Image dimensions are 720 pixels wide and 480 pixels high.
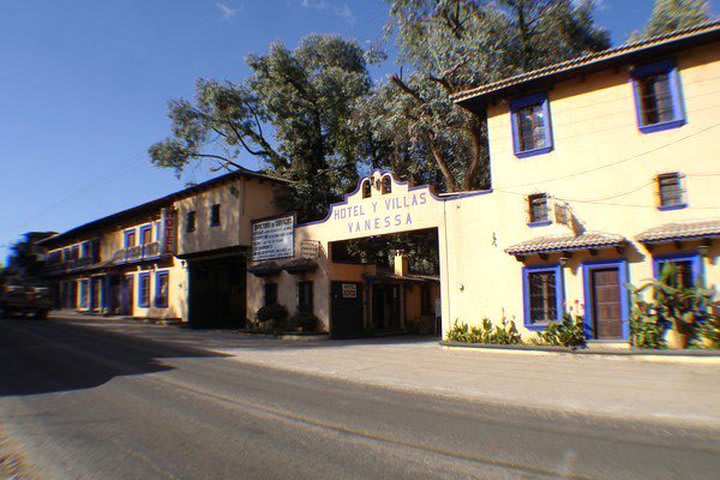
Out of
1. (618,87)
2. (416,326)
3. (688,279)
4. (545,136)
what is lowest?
(416,326)

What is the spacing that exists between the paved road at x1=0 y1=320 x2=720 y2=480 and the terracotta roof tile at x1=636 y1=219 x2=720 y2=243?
654 centimetres

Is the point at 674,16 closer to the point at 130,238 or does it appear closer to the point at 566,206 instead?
the point at 566,206

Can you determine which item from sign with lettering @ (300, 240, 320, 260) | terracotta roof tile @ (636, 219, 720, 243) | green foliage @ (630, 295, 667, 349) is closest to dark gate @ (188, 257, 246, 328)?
sign with lettering @ (300, 240, 320, 260)

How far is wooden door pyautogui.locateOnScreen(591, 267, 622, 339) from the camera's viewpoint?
12711 millimetres

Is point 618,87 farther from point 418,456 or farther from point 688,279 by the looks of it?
point 418,456

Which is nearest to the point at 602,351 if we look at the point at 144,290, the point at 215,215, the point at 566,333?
the point at 566,333

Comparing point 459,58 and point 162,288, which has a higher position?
point 459,58

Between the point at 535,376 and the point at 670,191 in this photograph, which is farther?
the point at 670,191

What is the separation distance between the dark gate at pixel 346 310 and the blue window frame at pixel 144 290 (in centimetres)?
1519

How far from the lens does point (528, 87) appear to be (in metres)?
14.8

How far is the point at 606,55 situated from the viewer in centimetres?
1292

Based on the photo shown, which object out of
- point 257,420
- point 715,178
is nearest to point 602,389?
point 257,420

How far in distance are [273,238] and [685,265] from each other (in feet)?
51.0

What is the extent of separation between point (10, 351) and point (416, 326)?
1674 cm
